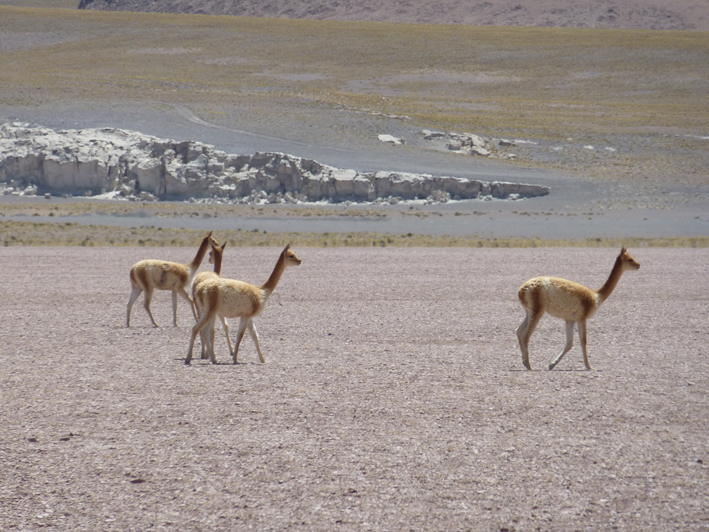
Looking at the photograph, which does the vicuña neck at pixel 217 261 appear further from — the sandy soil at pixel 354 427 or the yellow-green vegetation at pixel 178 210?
the yellow-green vegetation at pixel 178 210

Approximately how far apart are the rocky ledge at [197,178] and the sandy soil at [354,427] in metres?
27.4

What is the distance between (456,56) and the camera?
96312mm

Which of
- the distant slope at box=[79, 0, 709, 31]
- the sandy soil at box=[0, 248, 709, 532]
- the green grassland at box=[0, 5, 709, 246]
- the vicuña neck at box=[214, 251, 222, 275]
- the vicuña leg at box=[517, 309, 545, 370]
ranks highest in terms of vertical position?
the distant slope at box=[79, 0, 709, 31]

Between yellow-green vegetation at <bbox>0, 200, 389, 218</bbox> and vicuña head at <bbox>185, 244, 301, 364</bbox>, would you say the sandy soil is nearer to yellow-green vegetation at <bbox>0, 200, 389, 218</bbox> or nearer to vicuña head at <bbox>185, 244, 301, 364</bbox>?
vicuña head at <bbox>185, 244, 301, 364</bbox>

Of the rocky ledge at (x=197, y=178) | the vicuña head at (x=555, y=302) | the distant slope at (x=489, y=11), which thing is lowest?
the vicuña head at (x=555, y=302)

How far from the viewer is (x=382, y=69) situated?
91.0 m

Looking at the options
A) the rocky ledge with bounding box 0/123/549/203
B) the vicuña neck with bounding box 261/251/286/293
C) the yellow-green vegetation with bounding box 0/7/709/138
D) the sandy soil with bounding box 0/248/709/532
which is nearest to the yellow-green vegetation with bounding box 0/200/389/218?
the rocky ledge with bounding box 0/123/549/203

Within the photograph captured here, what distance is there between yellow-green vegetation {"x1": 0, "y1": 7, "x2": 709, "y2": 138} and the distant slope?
125 feet

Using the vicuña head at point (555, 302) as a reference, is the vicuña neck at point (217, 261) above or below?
above

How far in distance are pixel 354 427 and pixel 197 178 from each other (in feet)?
116

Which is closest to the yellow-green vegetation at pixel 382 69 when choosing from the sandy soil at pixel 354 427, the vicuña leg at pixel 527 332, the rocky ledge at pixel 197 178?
the rocky ledge at pixel 197 178

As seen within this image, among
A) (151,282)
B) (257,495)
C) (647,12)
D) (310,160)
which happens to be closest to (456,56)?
(310,160)

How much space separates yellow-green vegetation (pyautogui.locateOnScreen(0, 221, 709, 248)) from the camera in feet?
87.1

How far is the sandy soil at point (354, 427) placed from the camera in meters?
5.46
